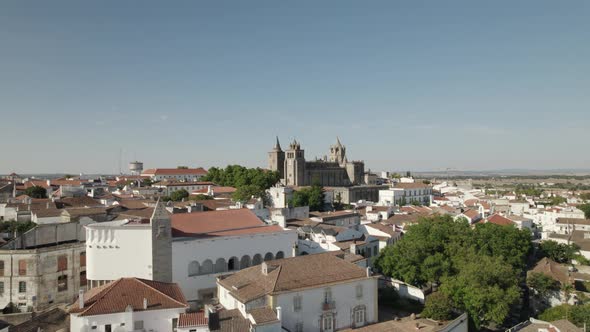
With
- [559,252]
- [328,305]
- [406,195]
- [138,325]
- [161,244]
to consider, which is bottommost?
[559,252]

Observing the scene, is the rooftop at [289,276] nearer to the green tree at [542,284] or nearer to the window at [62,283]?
the window at [62,283]

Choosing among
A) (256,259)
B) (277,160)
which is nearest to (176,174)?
(277,160)

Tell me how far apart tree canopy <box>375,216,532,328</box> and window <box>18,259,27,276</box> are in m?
27.9

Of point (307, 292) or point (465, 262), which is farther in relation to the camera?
point (465, 262)

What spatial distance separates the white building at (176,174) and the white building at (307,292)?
10749cm

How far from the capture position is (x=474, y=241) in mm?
43875

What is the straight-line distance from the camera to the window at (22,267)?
100ft

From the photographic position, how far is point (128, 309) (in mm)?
23156

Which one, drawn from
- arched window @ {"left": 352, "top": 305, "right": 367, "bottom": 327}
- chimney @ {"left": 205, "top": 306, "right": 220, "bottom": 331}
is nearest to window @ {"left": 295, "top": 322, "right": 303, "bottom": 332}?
arched window @ {"left": 352, "top": 305, "right": 367, "bottom": 327}

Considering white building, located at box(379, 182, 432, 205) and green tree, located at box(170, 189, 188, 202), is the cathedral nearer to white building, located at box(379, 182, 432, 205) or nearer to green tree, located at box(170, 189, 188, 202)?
white building, located at box(379, 182, 432, 205)

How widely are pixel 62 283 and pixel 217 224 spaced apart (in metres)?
12.0

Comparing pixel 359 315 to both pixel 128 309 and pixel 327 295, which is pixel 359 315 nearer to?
pixel 327 295

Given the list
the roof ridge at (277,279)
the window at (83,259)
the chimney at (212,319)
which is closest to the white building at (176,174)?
the window at (83,259)

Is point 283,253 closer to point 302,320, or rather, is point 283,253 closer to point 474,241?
point 302,320
